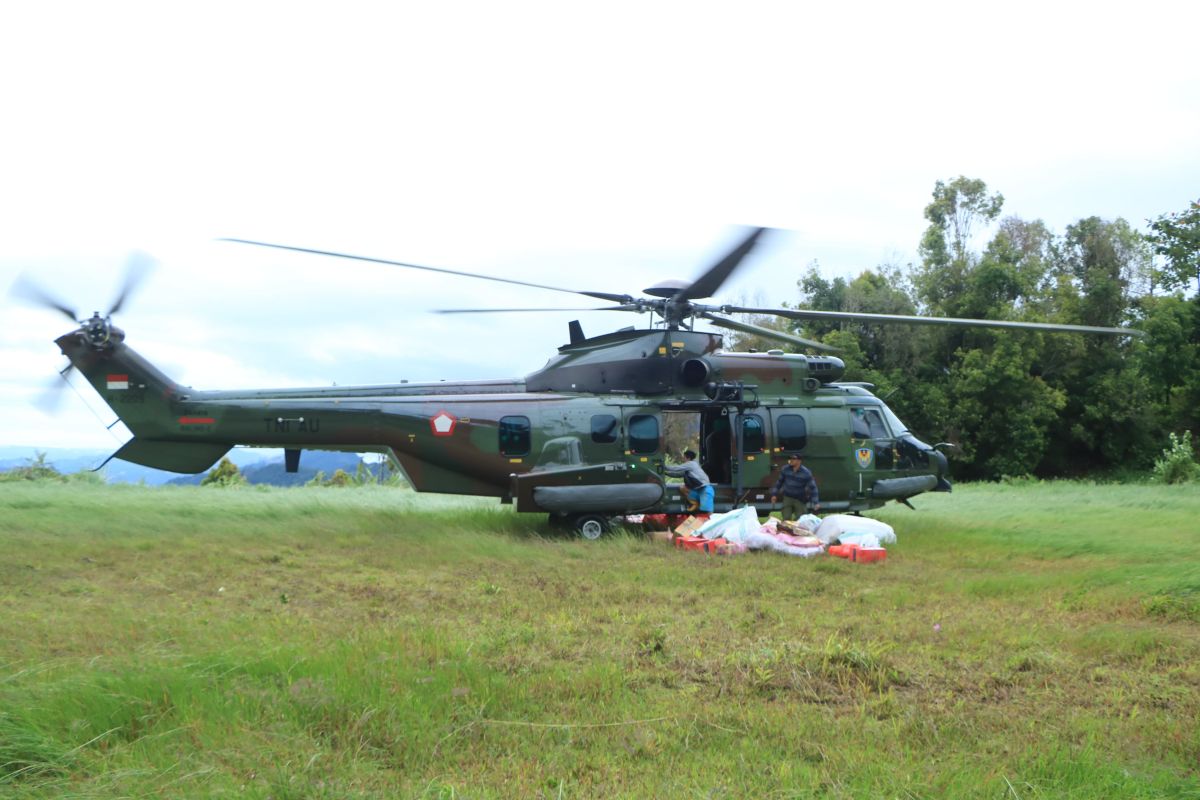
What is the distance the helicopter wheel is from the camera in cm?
1298

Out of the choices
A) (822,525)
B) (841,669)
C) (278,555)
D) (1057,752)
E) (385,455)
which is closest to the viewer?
(1057,752)

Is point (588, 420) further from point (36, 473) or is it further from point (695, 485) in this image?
point (36, 473)

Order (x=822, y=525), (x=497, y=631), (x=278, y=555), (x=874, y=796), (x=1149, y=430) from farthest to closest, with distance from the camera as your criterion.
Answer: (x=1149, y=430) → (x=822, y=525) → (x=278, y=555) → (x=497, y=631) → (x=874, y=796)

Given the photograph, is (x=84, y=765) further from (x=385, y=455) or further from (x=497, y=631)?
(x=385, y=455)

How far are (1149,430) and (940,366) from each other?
8030 mm

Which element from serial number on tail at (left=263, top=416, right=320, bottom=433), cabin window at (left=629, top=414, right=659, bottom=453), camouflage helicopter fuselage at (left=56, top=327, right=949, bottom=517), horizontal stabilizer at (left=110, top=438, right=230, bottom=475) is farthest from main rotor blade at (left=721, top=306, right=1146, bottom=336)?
horizontal stabilizer at (left=110, top=438, right=230, bottom=475)

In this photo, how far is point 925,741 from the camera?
4.56 meters

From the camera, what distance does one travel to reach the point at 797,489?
13.5m

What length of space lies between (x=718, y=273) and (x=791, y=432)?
2.85 m

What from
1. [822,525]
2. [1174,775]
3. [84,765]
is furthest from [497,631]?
[822,525]

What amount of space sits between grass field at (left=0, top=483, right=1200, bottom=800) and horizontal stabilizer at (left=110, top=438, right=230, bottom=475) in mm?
2232

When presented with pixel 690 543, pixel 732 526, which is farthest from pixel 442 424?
pixel 732 526

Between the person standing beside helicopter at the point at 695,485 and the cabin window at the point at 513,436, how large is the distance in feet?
6.49

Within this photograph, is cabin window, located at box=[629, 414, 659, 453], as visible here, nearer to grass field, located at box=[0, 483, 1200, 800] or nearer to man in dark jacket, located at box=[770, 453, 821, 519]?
man in dark jacket, located at box=[770, 453, 821, 519]
